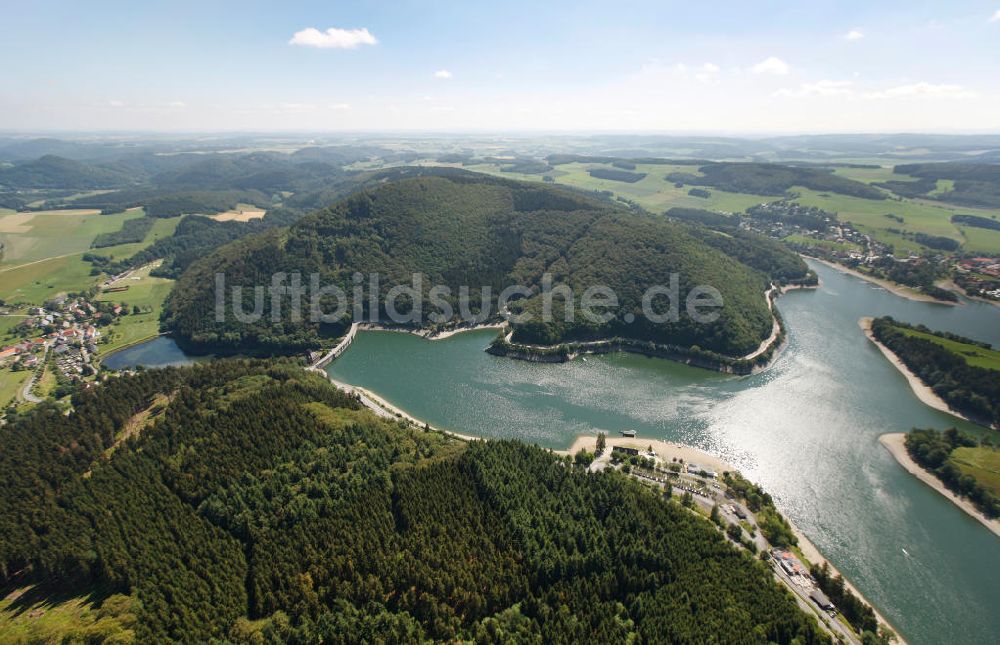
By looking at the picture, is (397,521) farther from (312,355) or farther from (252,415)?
(312,355)

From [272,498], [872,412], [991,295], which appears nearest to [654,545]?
[272,498]

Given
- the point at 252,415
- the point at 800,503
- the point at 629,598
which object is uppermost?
the point at 252,415

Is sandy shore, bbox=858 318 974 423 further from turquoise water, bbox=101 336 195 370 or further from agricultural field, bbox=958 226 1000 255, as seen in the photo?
turquoise water, bbox=101 336 195 370

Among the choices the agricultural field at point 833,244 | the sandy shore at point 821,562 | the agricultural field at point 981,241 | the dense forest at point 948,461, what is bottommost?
the sandy shore at point 821,562

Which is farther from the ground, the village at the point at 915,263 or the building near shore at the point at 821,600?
the village at the point at 915,263

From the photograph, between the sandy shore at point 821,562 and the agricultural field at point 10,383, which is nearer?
the sandy shore at point 821,562

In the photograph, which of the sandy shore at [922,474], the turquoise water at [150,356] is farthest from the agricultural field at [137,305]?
the sandy shore at [922,474]

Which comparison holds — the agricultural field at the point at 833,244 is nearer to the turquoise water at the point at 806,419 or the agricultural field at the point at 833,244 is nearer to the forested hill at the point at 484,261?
the forested hill at the point at 484,261
